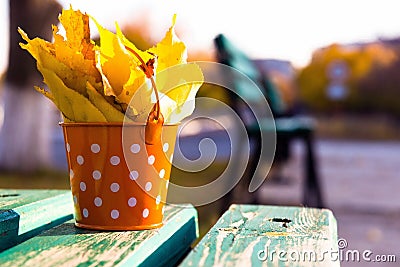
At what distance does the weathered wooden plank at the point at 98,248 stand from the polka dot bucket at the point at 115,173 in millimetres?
24

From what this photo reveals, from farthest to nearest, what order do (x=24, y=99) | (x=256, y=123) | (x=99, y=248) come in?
(x=24, y=99), (x=256, y=123), (x=99, y=248)

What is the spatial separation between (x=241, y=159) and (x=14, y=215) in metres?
1.80

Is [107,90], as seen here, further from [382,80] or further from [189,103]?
[382,80]

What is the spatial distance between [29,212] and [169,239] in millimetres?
211

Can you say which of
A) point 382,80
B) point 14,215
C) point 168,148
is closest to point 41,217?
point 14,215

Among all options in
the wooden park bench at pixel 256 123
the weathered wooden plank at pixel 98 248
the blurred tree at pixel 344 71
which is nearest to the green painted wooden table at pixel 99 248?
the weathered wooden plank at pixel 98 248

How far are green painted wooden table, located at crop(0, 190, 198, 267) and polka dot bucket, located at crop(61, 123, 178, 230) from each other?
2 centimetres

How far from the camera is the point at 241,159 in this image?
2576 mm

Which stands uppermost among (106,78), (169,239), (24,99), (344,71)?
(344,71)

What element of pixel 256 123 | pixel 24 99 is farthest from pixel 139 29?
pixel 256 123

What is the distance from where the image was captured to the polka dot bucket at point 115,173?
2.63ft

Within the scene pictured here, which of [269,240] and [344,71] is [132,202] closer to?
[269,240]

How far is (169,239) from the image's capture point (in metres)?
0.83

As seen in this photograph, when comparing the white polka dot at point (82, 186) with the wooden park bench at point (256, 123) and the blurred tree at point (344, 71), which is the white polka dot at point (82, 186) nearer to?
the wooden park bench at point (256, 123)
